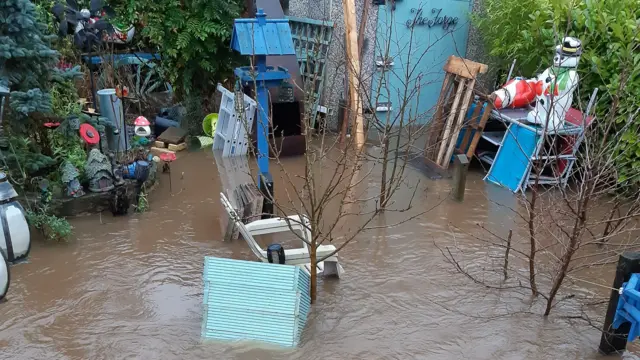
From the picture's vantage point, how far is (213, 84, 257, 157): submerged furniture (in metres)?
8.84

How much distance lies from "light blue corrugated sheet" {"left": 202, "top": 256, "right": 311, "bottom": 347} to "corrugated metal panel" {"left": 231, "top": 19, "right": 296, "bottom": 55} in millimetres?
3415

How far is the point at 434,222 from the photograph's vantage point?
7195mm

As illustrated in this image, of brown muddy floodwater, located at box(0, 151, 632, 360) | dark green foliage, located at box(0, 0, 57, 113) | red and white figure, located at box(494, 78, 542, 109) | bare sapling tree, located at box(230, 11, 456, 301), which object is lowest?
brown muddy floodwater, located at box(0, 151, 632, 360)

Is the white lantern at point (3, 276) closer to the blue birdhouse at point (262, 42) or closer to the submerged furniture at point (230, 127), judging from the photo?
the blue birdhouse at point (262, 42)

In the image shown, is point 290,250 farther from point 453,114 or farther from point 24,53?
point 453,114

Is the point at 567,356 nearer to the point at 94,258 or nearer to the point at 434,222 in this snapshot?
the point at 434,222

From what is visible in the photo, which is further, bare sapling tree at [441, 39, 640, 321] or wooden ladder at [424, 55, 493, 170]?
wooden ladder at [424, 55, 493, 170]

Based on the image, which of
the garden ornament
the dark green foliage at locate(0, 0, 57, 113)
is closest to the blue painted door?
the garden ornament

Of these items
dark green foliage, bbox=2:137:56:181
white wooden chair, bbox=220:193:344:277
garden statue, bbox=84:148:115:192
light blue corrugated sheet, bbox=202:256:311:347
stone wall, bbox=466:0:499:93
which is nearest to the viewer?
light blue corrugated sheet, bbox=202:256:311:347

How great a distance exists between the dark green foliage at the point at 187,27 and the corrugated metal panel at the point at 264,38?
5.91 feet

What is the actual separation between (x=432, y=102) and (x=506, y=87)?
7.43 feet

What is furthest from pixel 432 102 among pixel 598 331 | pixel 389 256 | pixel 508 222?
pixel 598 331

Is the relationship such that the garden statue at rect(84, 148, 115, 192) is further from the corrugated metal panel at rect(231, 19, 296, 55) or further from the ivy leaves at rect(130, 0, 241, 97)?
the ivy leaves at rect(130, 0, 241, 97)

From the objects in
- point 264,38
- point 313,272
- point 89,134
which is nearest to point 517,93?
point 264,38
